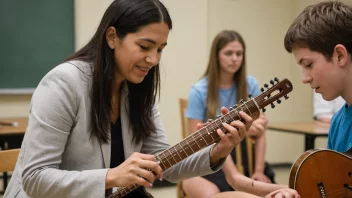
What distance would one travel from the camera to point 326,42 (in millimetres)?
1383

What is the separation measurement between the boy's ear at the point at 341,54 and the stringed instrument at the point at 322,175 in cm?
30

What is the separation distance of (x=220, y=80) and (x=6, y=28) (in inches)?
84.1

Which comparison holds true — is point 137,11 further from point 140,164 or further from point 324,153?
point 324,153

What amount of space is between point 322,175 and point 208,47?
327cm

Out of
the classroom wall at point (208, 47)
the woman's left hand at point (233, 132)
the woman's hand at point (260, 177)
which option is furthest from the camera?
the classroom wall at point (208, 47)

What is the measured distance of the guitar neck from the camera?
151cm

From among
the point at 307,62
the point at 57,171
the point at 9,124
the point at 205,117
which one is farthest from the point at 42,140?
the point at 9,124

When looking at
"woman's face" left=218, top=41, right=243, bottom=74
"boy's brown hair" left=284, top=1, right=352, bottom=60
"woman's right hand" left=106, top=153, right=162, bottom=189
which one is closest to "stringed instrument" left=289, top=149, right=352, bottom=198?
"boy's brown hair" left=284, top=1, right=352, bottom=60

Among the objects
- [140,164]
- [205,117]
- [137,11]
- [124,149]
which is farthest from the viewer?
[205,117]

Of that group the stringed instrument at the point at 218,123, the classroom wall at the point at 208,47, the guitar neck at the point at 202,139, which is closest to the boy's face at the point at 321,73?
the stringed instrument at the point at 218,123

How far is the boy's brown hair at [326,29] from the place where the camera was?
139cm

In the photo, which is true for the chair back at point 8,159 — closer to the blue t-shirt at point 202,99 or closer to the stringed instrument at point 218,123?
the stringed instrument at point 218,123

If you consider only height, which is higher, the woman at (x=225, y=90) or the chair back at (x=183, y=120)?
the woman at (x=225, y=90)

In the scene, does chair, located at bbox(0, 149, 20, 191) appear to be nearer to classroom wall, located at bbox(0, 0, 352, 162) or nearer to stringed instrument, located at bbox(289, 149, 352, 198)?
stringed instrument, located at bbox(289, 149, 352, 198)
